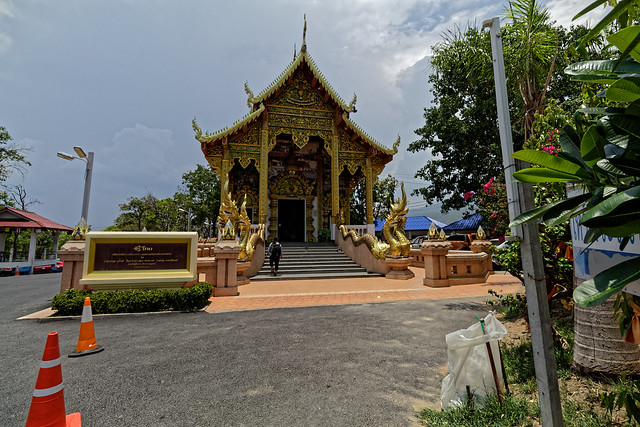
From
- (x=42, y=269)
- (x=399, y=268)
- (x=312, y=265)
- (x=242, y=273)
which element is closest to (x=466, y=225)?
(x=399, y=268)

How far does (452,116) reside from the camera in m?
17.5

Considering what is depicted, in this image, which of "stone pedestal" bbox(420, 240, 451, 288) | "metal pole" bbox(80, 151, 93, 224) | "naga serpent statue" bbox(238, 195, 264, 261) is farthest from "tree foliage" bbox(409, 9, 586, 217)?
"metal pole" bbox(80, 151, 93, 224)

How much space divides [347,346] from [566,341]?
2682mm

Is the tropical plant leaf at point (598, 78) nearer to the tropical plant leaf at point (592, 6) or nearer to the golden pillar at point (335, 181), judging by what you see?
the tropical plant leaf at point (592, 6)

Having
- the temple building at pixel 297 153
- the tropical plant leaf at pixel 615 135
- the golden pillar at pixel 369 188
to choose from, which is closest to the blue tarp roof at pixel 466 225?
the temple building at pixel 297 153

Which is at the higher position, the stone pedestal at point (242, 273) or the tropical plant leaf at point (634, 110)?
the tropical plant leaf at point (634, 110)

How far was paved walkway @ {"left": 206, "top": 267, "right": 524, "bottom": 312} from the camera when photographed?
681 cm

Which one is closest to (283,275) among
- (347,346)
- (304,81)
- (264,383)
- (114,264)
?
(114,264)

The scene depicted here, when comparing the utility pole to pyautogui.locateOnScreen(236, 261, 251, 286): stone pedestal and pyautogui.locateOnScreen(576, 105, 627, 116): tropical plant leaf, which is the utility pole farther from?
pyautogui.locateOnScreen(236, 261, 251, 286): stone pedestal

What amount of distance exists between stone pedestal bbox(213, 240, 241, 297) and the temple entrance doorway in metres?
10.1

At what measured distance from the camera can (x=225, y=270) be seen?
7.65 metres

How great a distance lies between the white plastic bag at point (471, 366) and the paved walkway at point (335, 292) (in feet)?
14.2

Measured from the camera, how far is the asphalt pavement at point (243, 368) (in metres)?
2.47

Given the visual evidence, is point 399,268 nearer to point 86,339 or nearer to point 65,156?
point 86,339
